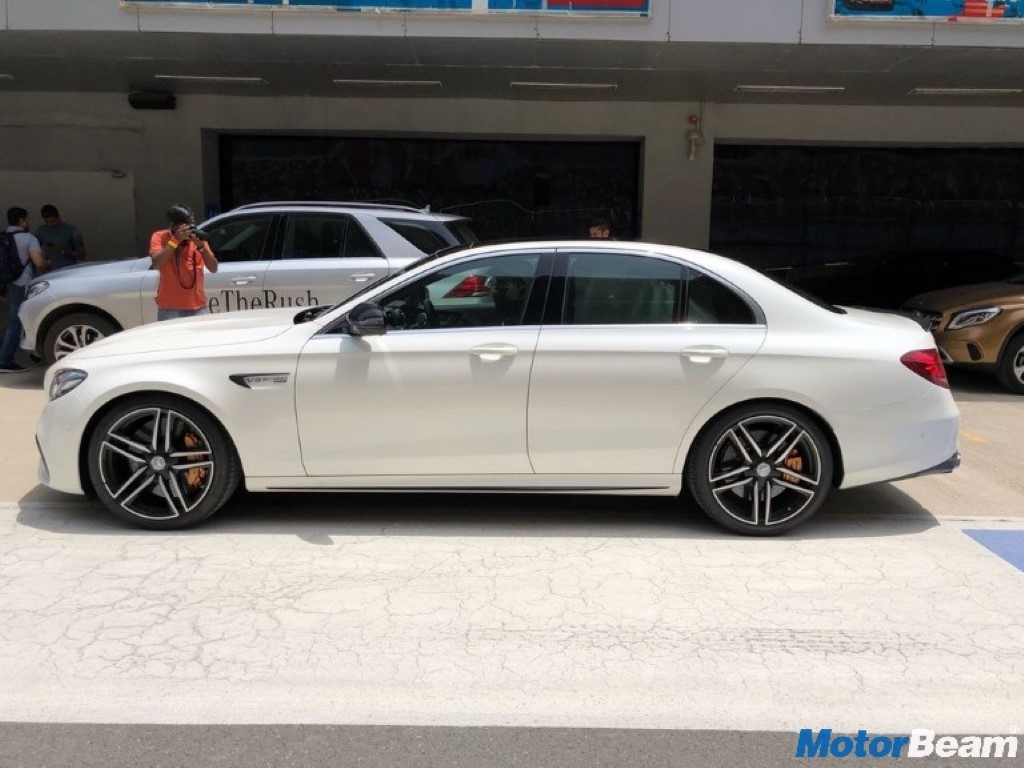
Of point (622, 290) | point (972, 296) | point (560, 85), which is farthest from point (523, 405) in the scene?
point (560, 85)

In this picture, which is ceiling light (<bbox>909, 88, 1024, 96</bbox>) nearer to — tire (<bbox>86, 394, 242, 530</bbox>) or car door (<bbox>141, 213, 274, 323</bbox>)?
car door (<bbox>141, 213, 274, 323</bbox>)

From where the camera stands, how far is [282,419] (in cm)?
507

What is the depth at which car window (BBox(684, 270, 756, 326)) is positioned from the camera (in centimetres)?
524

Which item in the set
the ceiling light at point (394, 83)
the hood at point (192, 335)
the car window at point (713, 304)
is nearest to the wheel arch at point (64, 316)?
the hood at point (192, 335)

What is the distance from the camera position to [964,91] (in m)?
11.6

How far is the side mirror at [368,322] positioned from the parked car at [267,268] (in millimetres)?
3520

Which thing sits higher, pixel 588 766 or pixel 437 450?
pixel 437 450

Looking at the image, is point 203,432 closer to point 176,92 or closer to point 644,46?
point 644,46

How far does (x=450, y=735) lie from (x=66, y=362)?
3.26 m

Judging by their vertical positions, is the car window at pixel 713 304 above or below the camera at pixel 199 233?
below

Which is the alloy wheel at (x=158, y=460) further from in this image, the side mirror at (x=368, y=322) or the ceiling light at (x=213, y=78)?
the ceiling light at (x=213, y=78)

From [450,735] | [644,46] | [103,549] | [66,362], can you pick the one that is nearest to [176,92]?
[644,46]

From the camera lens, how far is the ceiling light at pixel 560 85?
11.2 meters

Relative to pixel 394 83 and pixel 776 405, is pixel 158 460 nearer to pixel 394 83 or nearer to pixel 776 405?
pixel 776 405
